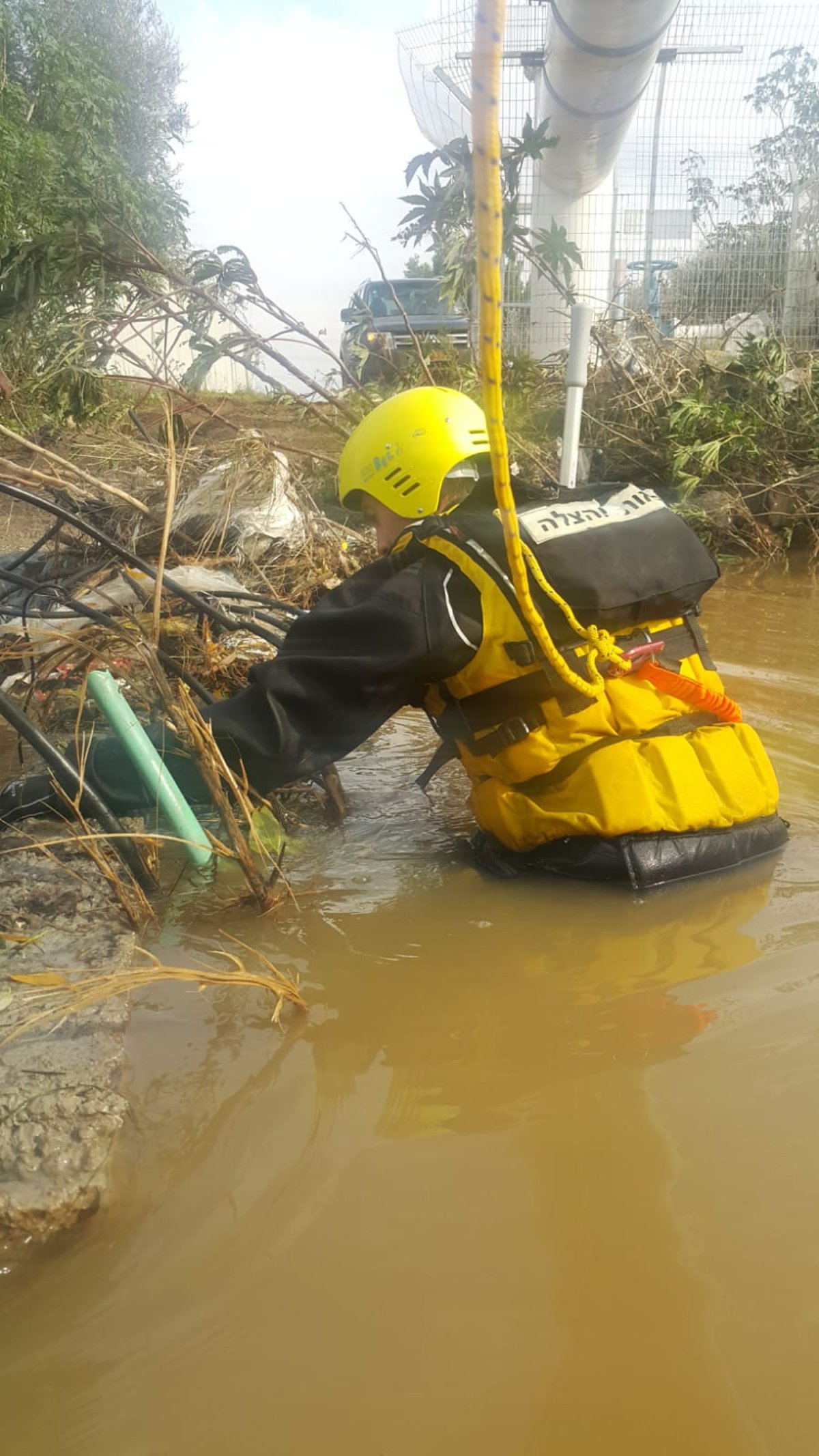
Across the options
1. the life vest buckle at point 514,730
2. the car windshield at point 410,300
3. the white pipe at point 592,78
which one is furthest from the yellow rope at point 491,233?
the car windshield at point 410,300

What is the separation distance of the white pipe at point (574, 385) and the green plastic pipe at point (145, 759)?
61.1 inches

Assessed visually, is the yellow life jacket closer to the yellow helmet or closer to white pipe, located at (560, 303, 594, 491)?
the yellow helmet

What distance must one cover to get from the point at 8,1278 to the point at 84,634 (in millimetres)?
1924

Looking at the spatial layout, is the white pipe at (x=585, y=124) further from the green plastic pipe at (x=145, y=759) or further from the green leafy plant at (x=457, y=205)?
the green plastic pipe at (x=145, y=759)

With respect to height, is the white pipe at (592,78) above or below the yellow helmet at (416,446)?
above

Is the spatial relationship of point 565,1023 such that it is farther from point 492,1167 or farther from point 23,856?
point 23,856

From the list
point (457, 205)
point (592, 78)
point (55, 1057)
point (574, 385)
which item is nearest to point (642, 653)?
point (574, 385)

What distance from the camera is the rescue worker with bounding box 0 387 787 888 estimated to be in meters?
2.35

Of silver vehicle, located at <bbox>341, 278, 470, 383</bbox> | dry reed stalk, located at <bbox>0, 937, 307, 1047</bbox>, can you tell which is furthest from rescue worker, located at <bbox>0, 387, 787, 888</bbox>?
silver vehicle, located at <bbox>341, 278, 470, 383</bbox>

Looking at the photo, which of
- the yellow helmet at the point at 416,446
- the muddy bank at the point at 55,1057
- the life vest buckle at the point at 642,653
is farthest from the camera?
the yellow helmet at the point at 416,446

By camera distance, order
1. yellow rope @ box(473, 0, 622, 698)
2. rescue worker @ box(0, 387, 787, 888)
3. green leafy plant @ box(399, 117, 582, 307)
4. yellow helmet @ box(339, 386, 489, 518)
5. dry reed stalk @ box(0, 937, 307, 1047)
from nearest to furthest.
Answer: yellow rope @ box(473, 0, 622, 698) → dry reed stalk @ box(0, 937, 307, 1047) → rescue worker @ box(0, 387, 787, 888) → yellow helmet @ box(339, 386, 489, 518) → green leafy plant @ box(399, 117, 582, 307)

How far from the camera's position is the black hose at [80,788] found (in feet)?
7.36

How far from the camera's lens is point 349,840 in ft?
9.88

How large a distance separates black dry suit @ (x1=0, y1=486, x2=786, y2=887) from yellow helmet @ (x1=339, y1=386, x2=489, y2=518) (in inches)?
6.8
